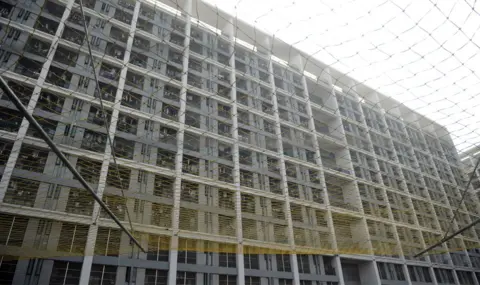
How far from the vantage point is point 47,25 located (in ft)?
50.0

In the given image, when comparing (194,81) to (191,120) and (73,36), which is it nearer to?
(191,120)

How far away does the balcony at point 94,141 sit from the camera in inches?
542

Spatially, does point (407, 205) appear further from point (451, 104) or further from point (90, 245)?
point (90, 245)

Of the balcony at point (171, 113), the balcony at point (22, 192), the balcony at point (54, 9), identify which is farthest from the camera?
the balcony at point (171, 113)

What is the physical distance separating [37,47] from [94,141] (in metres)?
5.15

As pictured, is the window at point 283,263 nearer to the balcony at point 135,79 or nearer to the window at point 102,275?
the window at point 102,275

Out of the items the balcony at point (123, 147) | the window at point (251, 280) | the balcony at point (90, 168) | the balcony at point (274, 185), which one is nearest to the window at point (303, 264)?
the window at point (251, 280)

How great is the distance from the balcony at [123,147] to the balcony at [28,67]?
4.33m

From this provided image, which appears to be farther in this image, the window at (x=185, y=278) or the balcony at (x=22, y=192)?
the window at (x=185, y=278)

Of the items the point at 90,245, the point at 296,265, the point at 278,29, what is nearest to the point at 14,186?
the point at 90,245

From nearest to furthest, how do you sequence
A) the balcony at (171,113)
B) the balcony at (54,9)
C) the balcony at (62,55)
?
the balcony at (62,55)
the balcony at (54,9)
the balcony at (171,113)

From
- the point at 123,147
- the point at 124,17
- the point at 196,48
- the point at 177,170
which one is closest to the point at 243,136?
the point at 177,170

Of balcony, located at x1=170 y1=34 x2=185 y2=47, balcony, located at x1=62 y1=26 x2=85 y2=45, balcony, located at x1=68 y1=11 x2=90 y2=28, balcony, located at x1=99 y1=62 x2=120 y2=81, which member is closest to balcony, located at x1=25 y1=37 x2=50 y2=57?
balcony, located at x1=62 y1=26 x2=85 y2=45

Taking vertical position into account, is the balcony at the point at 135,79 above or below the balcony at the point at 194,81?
below
